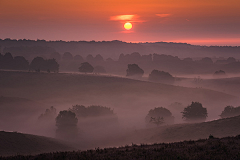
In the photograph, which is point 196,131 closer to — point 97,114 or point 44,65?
point 97,114

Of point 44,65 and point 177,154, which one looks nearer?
point 177,154

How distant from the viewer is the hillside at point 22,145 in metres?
34.3

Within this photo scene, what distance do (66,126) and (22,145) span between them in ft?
92.8

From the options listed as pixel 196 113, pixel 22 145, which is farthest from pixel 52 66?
pixel 22 145

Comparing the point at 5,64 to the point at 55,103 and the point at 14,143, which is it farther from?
the point at 14,143

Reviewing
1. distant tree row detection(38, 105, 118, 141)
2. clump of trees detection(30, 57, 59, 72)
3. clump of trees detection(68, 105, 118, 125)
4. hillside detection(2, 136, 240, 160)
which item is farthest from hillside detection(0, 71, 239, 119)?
hillside detection(2, 136, 240, 160)

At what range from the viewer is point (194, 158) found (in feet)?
55.8

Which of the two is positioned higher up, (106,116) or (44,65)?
(44,65)

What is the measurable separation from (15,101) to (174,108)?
221ft

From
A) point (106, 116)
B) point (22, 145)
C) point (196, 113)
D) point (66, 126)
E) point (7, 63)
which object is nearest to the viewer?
point (22, 145)

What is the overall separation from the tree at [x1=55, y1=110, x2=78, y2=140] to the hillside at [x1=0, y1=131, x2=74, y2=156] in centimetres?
2118

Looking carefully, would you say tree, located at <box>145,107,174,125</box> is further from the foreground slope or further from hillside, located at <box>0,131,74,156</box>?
hillside, located at <box>0,131,74,156</box>

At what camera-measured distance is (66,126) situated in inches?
2557

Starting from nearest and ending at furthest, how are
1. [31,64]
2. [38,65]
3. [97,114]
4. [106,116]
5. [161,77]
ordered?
1. [106,116]
2. [97,114]
3. [161,77]
4. [38,65]
5. [31,64]
